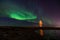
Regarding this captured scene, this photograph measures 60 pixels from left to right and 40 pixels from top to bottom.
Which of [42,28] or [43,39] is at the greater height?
[42,28]

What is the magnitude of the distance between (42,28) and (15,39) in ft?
3.25

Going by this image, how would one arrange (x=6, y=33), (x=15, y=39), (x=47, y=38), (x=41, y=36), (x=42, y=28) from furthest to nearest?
(x=6, y=33) → (x=15, y=39) → (x=47, y=38) → (x=41, y=36) → (x=42, y=28)

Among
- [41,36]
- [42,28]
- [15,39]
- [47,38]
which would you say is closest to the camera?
[42,28]

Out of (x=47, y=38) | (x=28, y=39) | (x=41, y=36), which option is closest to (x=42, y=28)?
(x=41, y=36)

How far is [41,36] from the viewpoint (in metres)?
2.32

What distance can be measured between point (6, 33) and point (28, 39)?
2.20 feet

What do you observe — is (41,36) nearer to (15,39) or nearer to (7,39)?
(15,39)

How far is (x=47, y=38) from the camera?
256 cm

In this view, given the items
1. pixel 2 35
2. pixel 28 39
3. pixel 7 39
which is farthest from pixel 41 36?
pixel 2 35

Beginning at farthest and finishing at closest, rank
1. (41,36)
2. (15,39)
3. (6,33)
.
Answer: (6,33)
(15,39)
(41,36)

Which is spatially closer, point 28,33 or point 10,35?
point 10,35

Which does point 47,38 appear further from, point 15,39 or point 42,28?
point 15,39

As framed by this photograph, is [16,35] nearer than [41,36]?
No

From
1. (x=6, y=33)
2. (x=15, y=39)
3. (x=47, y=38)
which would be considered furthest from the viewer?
(x=6, y=33)
